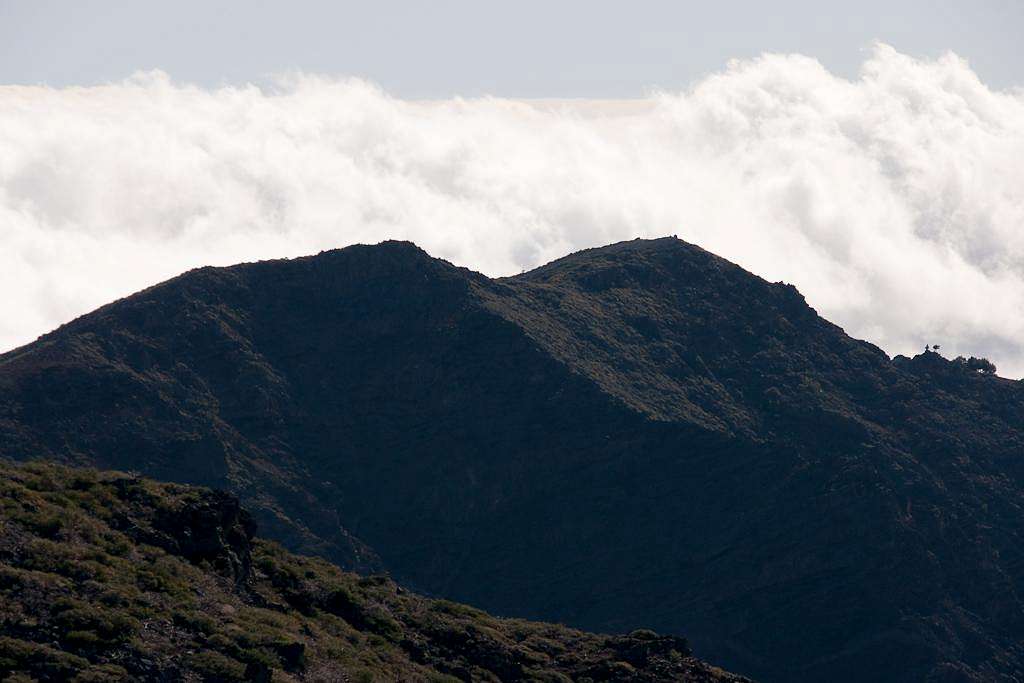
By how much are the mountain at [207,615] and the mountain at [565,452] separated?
61.6 m

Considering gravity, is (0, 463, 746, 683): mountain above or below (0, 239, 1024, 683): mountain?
below

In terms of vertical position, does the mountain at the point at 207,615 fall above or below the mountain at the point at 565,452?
below

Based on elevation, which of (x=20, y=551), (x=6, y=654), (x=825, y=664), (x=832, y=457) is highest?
(x=832, y=457)

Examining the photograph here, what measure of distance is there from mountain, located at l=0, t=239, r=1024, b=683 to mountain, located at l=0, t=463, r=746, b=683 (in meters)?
61.6

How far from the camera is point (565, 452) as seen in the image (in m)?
164

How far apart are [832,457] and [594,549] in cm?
2696

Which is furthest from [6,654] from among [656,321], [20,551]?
[656,321]

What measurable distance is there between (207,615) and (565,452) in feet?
306

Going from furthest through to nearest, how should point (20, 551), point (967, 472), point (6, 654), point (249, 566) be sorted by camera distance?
point (967, 472) → point (249, 566) → point (20, 551) → point (6, 654)

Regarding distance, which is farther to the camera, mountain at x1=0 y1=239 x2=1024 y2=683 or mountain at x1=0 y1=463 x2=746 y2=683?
mountain at x1=0 y1=239 x2=1024 y2=683

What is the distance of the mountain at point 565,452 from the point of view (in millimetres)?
152375

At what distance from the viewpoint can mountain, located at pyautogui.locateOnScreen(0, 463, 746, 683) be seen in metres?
66.5

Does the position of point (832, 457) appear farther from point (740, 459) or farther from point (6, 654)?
point (6, 654)

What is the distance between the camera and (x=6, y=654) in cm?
6294
